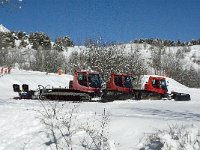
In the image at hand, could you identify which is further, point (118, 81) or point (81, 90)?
point (118, 81)

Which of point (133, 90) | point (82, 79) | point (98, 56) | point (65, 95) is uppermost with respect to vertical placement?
point (98, 56)

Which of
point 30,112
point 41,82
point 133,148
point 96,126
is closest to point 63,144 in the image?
point 96,126

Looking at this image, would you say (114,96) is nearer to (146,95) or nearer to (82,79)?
(82,79)

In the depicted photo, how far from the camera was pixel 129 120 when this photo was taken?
15984 mm

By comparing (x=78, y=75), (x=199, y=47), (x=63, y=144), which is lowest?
(x=63, y=144)

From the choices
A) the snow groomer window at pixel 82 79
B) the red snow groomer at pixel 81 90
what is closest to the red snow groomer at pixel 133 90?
the red snow groomer at pixel 81 90

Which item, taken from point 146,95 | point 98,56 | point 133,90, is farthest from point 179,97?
point 98,56

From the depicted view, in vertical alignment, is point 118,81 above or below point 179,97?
above

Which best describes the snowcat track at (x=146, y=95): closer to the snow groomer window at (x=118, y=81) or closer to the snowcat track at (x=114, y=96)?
the snowcat track at (x=114, y=96)

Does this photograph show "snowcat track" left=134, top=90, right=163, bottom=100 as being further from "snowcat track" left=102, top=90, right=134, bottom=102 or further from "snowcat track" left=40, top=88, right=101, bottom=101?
"snowcat track" left=40, top=88, right=101, bottom=101

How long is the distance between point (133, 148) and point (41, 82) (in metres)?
36.9

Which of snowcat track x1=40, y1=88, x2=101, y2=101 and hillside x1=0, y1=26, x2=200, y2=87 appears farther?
hillside x1=0, y1=26, x2=200, y2=87

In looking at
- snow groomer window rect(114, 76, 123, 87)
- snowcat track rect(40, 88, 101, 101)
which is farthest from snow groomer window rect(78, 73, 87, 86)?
snow groomer window rect(114, 76, 123, 87)

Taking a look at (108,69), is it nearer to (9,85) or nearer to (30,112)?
(9,85)
